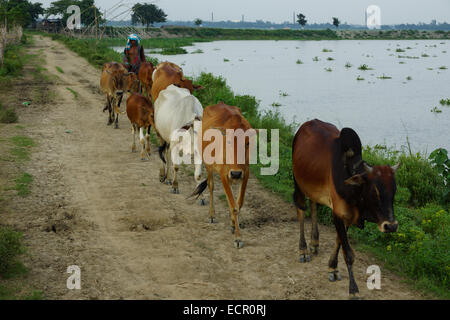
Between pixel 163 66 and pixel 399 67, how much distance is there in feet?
104

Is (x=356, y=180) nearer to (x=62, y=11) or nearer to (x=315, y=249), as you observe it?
(x=315, y=249)

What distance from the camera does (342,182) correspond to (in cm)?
502

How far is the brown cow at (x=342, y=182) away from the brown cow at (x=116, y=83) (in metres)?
8.11

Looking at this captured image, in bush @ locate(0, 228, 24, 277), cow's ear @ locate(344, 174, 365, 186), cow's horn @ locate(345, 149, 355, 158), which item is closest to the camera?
cow's ear @ locate(344, 174, 365, 186)

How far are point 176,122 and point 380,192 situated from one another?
→ 4.53 m

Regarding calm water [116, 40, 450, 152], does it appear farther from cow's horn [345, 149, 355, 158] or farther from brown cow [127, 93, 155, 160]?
cow's horn [345, 149, 355, 158]

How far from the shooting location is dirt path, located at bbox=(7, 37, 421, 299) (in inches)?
211

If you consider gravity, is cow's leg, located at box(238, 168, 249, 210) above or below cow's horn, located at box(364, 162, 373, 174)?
below

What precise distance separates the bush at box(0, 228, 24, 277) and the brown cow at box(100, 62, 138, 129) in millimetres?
7438

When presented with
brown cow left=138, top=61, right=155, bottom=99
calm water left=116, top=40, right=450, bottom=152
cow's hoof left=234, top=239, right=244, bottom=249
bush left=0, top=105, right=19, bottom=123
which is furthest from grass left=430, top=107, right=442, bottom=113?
cow's hoof left=234, top=239, right=244, bottom=249

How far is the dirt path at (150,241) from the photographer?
536cm

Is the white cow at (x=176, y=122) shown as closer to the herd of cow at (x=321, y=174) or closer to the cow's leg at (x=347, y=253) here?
the herd of cow at (x=321, y=174)

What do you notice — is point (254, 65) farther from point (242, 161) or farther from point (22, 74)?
point (242, 161)
